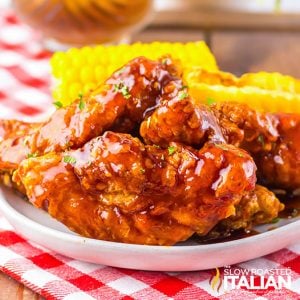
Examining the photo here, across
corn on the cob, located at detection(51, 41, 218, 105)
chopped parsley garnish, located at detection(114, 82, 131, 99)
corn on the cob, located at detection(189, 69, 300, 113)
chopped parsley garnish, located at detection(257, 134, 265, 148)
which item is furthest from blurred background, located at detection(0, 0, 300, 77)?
chopped parsley garnish, located at detection(114, 82, 131, 99)

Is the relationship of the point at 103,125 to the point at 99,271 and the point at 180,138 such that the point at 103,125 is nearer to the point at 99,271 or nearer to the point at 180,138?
the point at 180,138

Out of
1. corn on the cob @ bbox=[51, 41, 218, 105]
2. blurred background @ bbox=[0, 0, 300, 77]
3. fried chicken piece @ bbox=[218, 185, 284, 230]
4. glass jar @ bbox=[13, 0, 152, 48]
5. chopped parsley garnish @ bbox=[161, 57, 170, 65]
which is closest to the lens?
fried chicken piece @ bbox=[218, 185, 284, 230]

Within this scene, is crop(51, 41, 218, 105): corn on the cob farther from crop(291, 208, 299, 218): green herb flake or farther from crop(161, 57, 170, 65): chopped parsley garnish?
crop(291, 208, 299, 218): green herb flake

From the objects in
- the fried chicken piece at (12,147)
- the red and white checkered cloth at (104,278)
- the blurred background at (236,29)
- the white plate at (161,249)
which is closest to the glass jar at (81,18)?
the blurred background at (236,29)

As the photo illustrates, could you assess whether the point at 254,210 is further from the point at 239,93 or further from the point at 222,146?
the point at 239,93

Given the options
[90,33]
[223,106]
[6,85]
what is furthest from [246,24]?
[223,106]

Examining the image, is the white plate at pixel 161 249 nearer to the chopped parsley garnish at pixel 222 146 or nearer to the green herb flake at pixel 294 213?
the green herb flake at pixel 294 213

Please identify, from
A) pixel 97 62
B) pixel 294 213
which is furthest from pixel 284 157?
pixel 97 62
